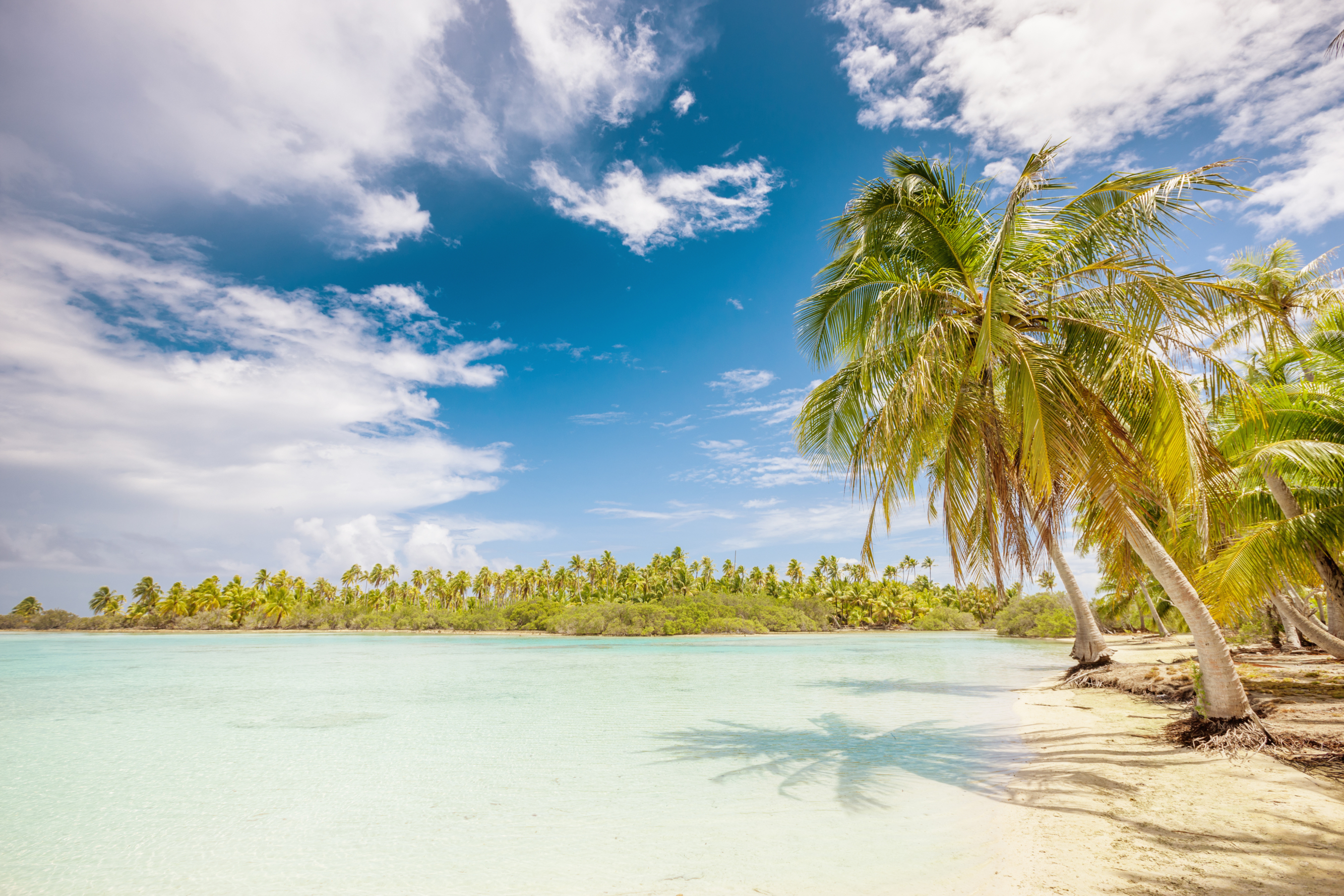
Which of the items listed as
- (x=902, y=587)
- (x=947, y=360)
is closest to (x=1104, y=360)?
(x=947, y=360)

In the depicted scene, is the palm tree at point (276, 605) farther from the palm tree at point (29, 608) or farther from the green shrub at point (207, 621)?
the palm tree at point (29, 608)

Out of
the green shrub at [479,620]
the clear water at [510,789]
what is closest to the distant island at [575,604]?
the green shrub at [479,620]

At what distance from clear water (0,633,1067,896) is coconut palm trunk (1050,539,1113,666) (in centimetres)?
188

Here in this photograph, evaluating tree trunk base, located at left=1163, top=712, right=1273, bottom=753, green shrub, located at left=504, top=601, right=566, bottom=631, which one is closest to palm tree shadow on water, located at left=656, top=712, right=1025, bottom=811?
tree trunk base, located at left=1163, top=712, right=1273, bottom=753

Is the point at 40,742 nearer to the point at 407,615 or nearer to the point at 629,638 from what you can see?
the point at 629,638

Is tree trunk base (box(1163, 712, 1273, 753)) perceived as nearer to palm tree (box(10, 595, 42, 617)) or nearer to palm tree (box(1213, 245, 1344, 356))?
palm tree (box(1213, 245, 1344, 356))

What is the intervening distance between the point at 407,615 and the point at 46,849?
72550 millimetres

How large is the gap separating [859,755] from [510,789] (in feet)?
15.2

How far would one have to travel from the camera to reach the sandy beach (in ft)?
11.6

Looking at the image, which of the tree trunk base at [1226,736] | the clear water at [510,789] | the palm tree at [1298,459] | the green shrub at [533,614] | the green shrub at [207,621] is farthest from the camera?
the green shrub at [207,621]

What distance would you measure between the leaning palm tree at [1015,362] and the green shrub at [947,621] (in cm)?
6944

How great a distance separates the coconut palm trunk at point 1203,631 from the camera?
620 centimetres

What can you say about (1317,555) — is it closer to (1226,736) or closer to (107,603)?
(1226,736)

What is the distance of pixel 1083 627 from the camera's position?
15.1 metres
